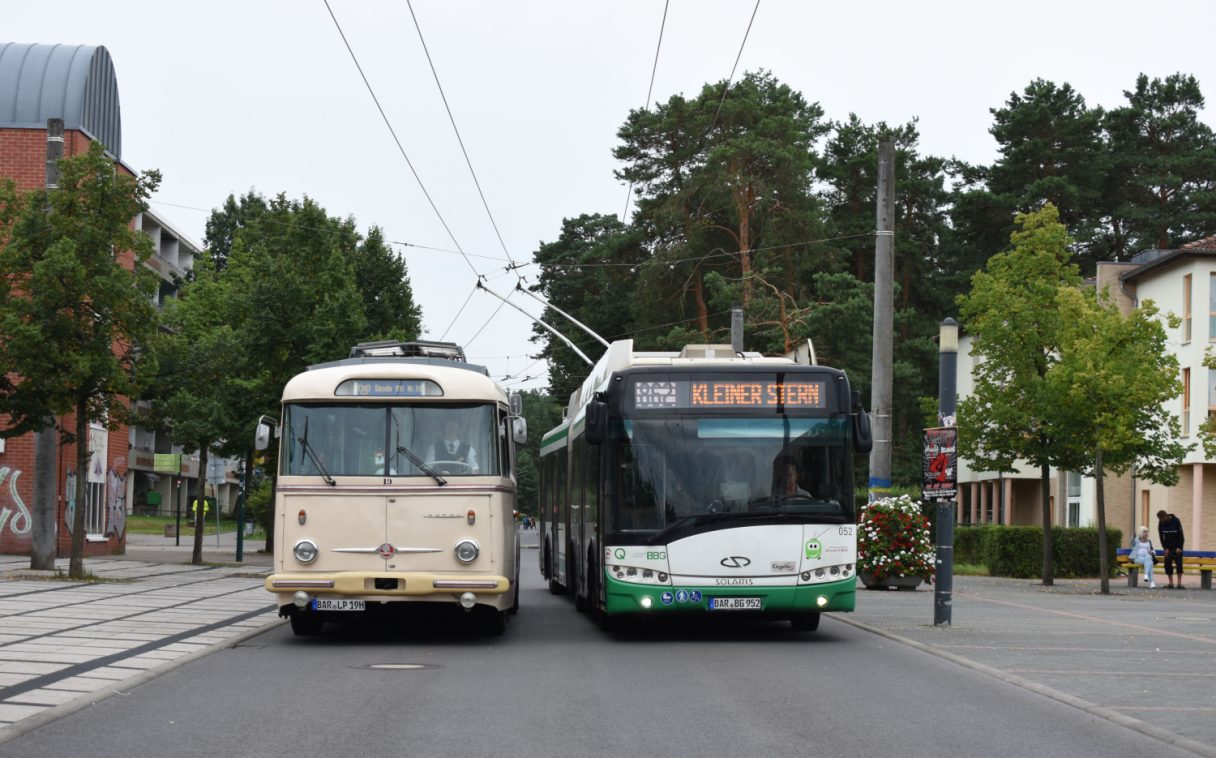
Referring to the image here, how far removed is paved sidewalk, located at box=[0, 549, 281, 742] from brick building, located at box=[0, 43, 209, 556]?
617 centimetres

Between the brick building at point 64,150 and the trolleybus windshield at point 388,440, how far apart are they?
1999cm

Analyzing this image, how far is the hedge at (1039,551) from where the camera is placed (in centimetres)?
3653

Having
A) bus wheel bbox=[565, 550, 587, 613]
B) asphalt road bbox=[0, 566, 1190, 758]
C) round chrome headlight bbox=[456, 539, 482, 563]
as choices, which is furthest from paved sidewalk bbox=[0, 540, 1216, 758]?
bus wheel bbox=[565, 550, 587, 613]

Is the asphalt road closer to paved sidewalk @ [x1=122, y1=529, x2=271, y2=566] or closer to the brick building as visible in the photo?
the brick building

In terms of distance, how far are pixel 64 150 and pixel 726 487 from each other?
74.2 feet

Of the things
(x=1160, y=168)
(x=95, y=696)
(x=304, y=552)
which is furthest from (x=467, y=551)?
(x=1160, y=168)

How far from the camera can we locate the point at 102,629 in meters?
16.8

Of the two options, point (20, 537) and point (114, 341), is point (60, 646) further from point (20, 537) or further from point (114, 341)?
point (20, 537)

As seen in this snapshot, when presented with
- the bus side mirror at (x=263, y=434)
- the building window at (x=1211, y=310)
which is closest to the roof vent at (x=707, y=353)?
the bus side mirror at (x=263, y=434)

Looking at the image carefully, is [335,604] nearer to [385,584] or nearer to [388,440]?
[385,584]

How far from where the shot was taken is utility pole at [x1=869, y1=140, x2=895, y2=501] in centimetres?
2608

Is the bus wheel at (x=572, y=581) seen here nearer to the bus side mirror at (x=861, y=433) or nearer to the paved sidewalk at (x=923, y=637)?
the paved sidewalk at (x=923, y=637)

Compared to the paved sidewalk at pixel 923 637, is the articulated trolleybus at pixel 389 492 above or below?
above

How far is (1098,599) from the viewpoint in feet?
91.3
